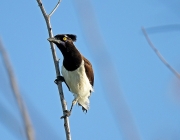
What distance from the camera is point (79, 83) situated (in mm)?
7059

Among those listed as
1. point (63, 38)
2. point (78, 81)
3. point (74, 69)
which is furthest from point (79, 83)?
point (63, 38)

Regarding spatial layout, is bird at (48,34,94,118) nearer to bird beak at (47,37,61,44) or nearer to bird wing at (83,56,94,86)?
bird wing at (83,56,94,86)

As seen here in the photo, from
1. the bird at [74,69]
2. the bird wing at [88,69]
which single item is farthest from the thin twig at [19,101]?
the bird wing at [88,69]

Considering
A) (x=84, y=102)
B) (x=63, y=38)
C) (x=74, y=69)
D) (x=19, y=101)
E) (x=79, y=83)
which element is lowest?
(x=19, y=101)

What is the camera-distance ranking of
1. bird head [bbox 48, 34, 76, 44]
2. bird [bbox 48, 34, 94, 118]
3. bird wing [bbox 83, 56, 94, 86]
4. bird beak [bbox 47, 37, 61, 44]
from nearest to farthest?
bird beak [bbox 47, 37, 61, 44] < bird head [bbox 48, 34, 76, 44] < bird [bbox 48, 34, 94, 118] < bird wing [bbox 83, 56, 94, 86]

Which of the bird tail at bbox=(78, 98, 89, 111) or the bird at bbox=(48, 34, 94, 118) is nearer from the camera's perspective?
the bird at bbox=(48, 34, 94, 118)

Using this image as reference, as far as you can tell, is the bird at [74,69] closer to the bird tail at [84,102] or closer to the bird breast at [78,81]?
the bird breast at [78,81]

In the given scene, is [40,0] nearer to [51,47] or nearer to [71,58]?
[51,47]

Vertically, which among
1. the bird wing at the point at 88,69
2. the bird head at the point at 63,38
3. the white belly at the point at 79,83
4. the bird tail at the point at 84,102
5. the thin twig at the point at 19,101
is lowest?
the thin twig at the point at 19,101

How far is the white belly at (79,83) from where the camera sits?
6.93 m

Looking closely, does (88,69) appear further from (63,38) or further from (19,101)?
(19,101)

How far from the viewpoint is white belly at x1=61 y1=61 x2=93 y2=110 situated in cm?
693

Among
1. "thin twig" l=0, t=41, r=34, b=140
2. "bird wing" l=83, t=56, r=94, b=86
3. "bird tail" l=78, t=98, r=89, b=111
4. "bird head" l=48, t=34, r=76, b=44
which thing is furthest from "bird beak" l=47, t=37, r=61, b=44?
"thin twig" l=0, t=41, r=34, b=140

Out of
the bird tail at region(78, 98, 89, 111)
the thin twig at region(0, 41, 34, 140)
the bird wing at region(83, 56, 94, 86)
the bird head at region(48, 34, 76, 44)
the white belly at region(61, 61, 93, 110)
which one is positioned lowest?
the thin twig at region(0, 41, 34, 140)
